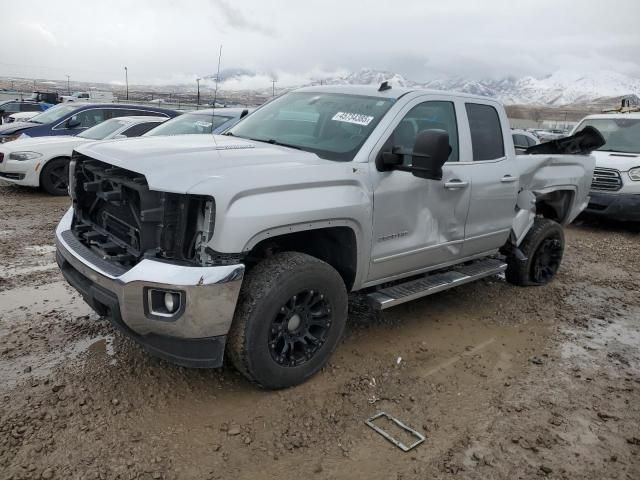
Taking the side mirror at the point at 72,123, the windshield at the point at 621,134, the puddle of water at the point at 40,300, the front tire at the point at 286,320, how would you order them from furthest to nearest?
the side mirror at the point at 72,123 → the windshield at the point at 621,134 → the puddle of water at the point at 40,300 → the front tire at the point at 286,320

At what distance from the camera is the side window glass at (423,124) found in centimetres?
384

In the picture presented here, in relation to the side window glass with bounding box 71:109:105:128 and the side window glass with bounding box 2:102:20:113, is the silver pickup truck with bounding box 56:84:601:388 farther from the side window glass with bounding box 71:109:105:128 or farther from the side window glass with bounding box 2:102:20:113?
the side window glass with bounding box 2:102:20:113

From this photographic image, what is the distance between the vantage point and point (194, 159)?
3186 millimetres

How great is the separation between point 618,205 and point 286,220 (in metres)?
7.73

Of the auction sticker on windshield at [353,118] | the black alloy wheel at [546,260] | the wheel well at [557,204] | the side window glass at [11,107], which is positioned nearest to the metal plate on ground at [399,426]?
the auction sticker on windshield at [353,118]

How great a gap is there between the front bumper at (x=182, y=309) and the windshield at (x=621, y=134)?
347 inches

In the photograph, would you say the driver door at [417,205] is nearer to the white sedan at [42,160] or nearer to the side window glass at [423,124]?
the side window glass at [423,124]

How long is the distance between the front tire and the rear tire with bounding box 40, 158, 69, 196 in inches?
298

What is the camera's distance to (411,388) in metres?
3.58

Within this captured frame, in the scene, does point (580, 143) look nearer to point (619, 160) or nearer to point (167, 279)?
point (619, 160)

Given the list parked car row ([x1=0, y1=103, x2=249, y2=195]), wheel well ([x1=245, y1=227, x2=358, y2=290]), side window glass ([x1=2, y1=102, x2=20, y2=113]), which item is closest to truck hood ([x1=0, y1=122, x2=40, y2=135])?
parked car row ([x1=0, y1=103, x2=249, y2=195])

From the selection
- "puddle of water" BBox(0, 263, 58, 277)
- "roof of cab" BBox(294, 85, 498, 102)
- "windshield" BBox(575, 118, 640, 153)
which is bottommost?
"puddle of water" BBox(0, 263, 58, 277)

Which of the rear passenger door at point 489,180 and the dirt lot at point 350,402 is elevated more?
the rear passenger door at point 489,180

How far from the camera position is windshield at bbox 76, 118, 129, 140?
9839mm
